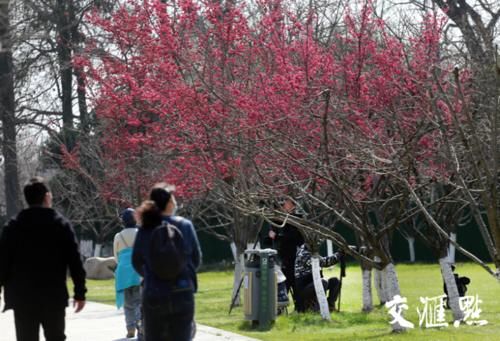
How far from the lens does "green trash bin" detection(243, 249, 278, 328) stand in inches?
609

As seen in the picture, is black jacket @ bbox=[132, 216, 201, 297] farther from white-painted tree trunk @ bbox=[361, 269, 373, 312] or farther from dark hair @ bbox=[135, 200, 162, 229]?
white-painted tree trunk @ bbox=[361, 269, 373, 312]

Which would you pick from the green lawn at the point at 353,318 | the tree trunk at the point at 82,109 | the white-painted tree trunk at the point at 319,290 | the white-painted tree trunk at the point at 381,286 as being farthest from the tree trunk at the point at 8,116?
the white-painted tree trunk at the point at 319,290

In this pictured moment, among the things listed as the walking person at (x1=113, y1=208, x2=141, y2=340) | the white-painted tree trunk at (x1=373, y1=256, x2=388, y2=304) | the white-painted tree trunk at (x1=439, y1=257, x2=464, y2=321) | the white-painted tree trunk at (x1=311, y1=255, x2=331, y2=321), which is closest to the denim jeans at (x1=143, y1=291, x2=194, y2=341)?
the walking person at (x1=113, y1=208, x2=141, y2=340)

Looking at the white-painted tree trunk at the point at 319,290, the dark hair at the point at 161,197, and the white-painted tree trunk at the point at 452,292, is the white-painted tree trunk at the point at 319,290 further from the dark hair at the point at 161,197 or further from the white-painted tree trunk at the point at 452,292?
the dark hair at the point at 161,197

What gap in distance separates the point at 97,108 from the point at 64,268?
1408 centimetres

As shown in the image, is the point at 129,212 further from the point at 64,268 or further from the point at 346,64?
the point at 64,268

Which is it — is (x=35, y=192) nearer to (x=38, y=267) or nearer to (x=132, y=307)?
(x=38, y=267)

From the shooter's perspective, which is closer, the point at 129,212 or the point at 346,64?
the point at 129,212

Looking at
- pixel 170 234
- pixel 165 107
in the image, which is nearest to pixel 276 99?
pixel 165 107

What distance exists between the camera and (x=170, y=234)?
8.99 m

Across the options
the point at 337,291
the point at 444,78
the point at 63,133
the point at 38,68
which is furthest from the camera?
the point at 38,68

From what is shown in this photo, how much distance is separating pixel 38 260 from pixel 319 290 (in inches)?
309

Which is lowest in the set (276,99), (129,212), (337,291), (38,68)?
(337,291)

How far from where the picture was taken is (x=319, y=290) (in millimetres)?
16453
